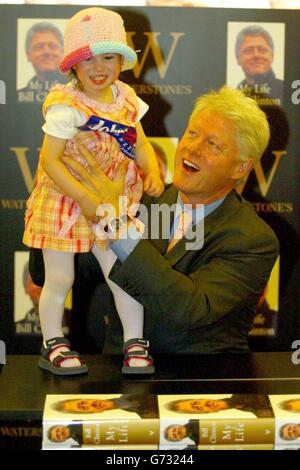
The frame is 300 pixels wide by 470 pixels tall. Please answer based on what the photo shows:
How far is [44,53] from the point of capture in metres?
2.76

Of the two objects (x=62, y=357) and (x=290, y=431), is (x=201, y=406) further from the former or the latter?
(x=62, y=357)

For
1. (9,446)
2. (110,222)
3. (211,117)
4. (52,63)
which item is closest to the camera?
(9,446)

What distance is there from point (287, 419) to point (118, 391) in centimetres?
38

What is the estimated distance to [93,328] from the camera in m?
2.85

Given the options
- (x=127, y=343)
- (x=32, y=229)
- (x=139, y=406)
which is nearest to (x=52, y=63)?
(x=32, y=229)

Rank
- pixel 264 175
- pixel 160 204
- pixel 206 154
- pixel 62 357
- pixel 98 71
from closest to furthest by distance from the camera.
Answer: pixel 98 71 < pixel 62 357 < pixel 206 154 < pixel 160 204 < pixel 264 175

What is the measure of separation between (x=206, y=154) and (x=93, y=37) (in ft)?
1.52

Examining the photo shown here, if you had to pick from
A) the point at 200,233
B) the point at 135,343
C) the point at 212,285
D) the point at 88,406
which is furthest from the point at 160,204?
the point at 88,406

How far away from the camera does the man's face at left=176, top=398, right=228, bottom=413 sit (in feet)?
5.76

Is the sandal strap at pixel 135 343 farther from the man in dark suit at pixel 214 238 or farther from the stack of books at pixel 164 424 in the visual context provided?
the stack of books at pixel 164 424

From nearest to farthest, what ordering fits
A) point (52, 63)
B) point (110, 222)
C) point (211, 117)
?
point (110, 222) < point (211, 117) < point (52, 63)

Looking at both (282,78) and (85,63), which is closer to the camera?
(85,63)
